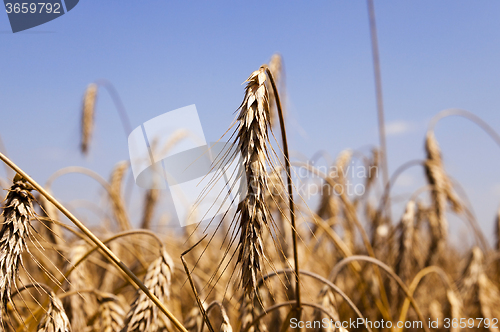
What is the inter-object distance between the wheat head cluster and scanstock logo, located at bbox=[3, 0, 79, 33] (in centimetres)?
56

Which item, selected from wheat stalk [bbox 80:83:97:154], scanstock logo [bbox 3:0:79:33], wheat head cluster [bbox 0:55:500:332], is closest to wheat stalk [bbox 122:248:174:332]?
wheat head cluster [bbox 0:55:500:332]

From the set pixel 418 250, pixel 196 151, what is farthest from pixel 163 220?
pixel 418 250

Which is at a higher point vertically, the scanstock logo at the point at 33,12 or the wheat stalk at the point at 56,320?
the scanstock logo at the point at 33,12

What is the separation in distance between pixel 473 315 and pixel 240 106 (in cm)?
182

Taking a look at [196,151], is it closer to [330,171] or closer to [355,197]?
[330,171]

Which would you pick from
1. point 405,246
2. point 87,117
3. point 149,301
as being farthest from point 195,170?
point 87,117

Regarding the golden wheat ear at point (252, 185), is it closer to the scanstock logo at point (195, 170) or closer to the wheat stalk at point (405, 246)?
the scanstock logo at point (195, 170)

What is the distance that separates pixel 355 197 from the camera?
2371mm

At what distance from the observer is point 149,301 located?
0.64 metres

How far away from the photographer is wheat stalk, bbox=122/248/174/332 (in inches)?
24.6

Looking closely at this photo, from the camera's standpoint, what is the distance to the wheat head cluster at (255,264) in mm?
431

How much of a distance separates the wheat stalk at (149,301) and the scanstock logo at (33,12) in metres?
0.86

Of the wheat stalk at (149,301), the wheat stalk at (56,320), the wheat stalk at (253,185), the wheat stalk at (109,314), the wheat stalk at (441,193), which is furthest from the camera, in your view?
the wheat stalk at (441,193)

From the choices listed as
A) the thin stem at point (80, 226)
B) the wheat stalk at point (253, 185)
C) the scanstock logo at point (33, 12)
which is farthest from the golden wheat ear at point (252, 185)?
the scanstock logo at point (33, 12)
